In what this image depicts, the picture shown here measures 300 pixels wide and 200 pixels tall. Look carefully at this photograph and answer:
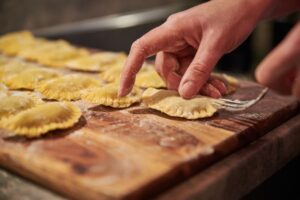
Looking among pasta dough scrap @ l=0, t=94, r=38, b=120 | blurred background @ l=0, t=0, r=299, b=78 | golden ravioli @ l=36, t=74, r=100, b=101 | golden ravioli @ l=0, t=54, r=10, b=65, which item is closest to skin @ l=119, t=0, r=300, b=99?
golden ravioli @ l=36, t=74, r=100, b=101

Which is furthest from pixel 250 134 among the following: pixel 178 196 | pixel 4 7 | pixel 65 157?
pixel 4 7

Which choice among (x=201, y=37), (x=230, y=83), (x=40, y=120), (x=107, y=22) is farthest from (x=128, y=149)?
(x=107, y=22)

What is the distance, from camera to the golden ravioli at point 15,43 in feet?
7.73

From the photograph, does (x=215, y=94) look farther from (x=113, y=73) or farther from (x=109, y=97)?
(x=113, y=73)

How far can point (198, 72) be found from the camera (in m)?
1.41

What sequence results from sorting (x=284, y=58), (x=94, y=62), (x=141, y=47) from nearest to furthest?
(x=284, y=58), (x=141, y=47), (x=94, y=62)

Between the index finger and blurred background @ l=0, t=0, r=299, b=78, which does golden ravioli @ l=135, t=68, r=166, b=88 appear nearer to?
the index finger

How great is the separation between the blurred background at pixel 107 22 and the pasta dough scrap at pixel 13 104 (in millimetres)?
1510

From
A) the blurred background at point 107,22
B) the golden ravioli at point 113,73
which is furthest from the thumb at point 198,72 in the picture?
the blurred background at point 107,22

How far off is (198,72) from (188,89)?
0.23 ft

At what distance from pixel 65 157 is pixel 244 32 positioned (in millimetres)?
822

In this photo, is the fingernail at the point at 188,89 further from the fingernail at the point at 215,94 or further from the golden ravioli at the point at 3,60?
the golden ravioli at the point at 3,60

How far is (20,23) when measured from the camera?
2965mm

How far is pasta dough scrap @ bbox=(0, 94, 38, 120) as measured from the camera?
143 cm
